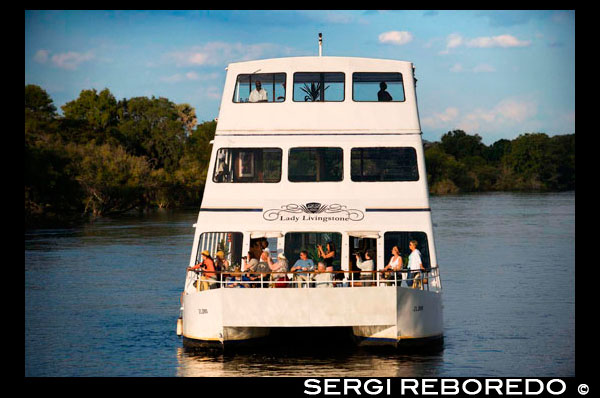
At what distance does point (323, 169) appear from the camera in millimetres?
16875

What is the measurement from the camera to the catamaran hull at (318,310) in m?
14.9

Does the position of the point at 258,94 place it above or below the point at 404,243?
above

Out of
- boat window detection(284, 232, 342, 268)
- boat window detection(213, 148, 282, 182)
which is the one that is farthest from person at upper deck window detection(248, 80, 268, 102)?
boat window detection(284, 232, 342, 268)

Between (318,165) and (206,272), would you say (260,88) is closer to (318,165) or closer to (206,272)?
(318,165)

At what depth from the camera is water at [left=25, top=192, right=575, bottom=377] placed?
16.1 m

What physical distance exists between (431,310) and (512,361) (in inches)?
77.7

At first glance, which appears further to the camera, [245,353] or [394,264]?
[245,353]

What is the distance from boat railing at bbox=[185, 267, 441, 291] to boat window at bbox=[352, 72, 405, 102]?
2848mm

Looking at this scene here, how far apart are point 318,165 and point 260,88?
5.30 ft

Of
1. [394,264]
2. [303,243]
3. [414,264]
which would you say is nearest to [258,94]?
[303,243]

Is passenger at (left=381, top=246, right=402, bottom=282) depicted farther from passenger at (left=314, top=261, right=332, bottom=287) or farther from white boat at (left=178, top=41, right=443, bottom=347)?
passenger at (left=314, top=261, right=332, bottom=287)

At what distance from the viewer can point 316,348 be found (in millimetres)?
17078

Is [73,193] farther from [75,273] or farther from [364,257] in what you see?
[364,257]

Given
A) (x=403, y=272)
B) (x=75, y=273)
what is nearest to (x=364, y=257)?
(x=403, y=272)
